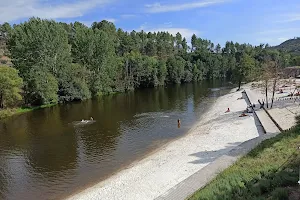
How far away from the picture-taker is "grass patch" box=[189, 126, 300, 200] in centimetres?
1224

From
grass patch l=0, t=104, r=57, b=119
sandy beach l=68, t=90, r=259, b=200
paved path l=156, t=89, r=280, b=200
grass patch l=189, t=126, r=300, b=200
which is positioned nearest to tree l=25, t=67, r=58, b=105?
grass patch l=0, t=104, r=57, b=119

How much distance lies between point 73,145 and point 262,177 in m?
25.5

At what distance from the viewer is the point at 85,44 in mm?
85750

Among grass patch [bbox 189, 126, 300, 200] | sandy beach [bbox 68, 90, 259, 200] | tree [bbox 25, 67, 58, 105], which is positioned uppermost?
tree [bbox 25, 67, 58, 105]

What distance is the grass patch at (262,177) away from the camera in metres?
12.2

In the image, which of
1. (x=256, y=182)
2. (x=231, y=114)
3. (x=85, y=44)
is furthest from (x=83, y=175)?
(x=85, y=44)

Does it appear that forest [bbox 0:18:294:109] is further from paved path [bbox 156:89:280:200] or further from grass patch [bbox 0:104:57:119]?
paved path [bbox 156:89:280:200]

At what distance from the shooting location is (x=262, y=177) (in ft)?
47.5

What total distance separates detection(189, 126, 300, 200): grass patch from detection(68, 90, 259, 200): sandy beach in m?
5.78

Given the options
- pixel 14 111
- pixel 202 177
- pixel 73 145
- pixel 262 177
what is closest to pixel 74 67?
pixel 14 111

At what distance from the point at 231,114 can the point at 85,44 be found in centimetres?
5540

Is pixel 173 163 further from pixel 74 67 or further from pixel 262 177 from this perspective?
pixel 74 67

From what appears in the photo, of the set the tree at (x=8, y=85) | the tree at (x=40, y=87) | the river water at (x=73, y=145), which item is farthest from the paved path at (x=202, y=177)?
the tree at (x=40, y=87)

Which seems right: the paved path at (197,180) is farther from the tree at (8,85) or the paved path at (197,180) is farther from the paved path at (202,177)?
the tree at (8,85)
